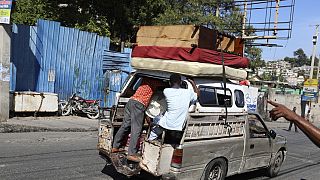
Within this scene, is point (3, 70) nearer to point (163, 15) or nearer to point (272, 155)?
point (272, 155)

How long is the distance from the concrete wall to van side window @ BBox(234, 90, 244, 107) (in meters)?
8.13

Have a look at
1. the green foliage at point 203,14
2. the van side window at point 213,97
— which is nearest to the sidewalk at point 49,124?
the van side window at point 213,97

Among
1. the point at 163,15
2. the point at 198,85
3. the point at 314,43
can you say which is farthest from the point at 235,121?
the point at 314,43

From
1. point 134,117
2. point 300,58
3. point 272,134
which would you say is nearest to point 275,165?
point 272,134

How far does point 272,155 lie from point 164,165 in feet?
11.6

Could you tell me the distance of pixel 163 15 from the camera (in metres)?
23.0

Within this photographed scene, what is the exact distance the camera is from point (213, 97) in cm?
664

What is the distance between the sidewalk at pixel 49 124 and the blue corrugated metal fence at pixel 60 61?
3.99 feet

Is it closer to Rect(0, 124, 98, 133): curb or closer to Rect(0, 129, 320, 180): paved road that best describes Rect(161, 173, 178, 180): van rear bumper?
Rect(0, 129, 320, 180): paved road

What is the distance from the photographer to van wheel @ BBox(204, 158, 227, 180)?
20.5 feet

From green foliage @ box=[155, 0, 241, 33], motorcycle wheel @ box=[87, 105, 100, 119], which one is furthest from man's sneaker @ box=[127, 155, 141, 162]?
green foliage @ box=[155, 0, 241, 33]

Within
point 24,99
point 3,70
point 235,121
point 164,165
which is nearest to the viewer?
point 164,165

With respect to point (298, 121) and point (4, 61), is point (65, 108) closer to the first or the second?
point (4, 61)

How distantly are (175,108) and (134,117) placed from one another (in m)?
0.91
